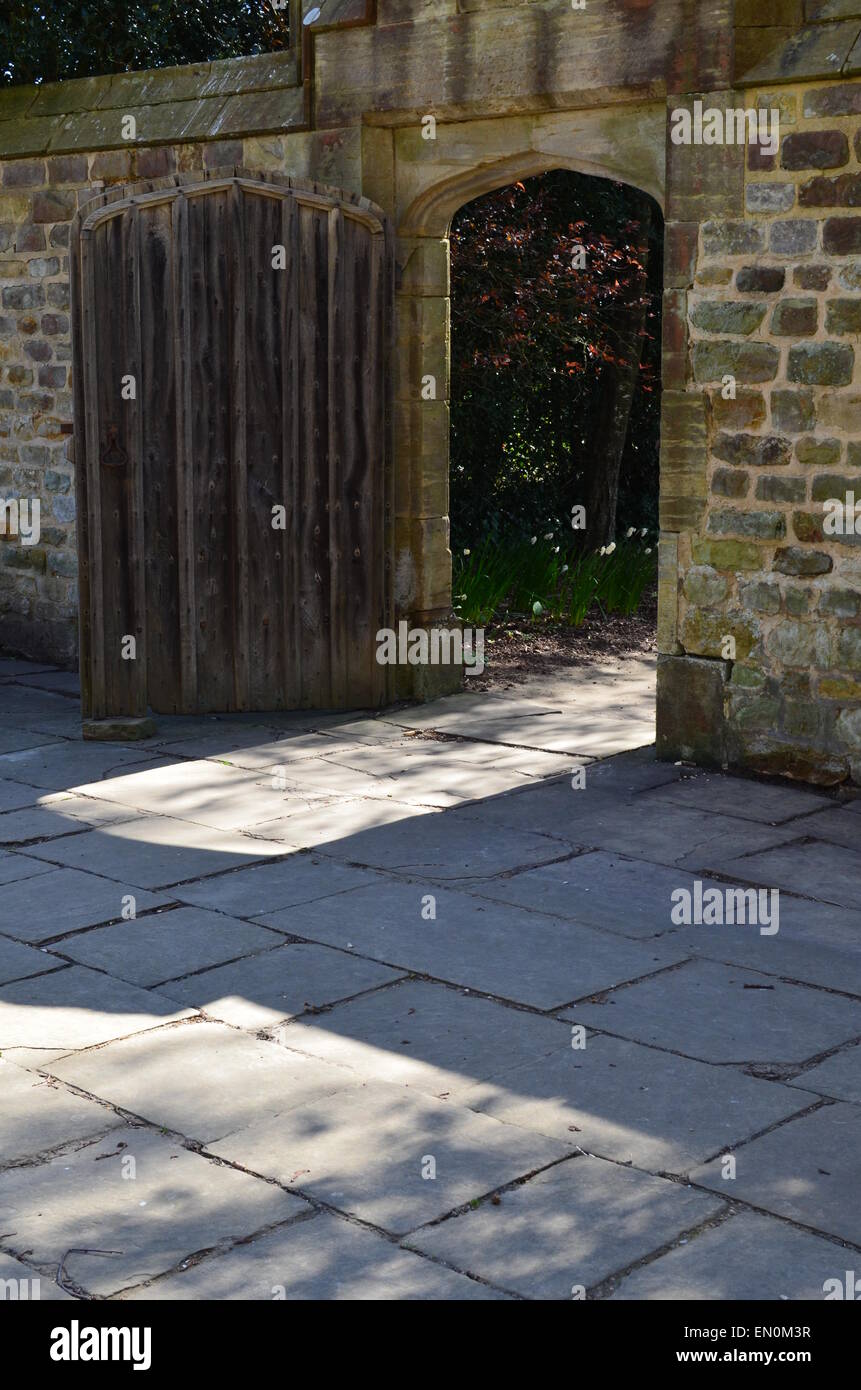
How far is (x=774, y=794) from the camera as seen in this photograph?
6266 millimetres

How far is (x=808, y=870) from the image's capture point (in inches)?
210

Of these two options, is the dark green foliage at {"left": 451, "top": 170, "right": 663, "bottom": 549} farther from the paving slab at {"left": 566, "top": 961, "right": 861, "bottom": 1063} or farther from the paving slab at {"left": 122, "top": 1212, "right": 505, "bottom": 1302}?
the paving slab at {"left": 122, "top": 1212, "right": 505, "bottom": 1302}

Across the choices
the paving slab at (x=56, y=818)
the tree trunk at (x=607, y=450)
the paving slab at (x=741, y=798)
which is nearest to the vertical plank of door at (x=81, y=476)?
the paving slab at (x=56, y=818)

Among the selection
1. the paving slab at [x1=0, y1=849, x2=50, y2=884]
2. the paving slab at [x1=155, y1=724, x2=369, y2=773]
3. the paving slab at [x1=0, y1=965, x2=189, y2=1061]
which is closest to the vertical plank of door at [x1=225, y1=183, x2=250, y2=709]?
the paving slab at [x1=155, y1=724, x2=369, y2=773]

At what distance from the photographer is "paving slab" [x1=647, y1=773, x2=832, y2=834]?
19.8ft

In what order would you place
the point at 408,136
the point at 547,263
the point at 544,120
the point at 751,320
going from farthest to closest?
the point at 547,263
the point at 408,136
the point at 544,120
the point at 751,320

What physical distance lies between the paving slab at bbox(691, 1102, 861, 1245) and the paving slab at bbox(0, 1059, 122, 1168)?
1.29 meters

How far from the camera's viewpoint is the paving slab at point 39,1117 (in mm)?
3406

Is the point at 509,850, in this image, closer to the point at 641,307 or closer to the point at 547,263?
the point at 547,263

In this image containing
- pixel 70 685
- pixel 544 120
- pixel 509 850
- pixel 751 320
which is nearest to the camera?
pixel 509 850

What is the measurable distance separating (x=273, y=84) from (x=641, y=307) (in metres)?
4.54

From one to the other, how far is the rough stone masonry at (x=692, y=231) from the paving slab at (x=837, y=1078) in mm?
2547

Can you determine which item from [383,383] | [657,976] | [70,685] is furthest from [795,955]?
[70,685]

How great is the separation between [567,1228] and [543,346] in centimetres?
893
